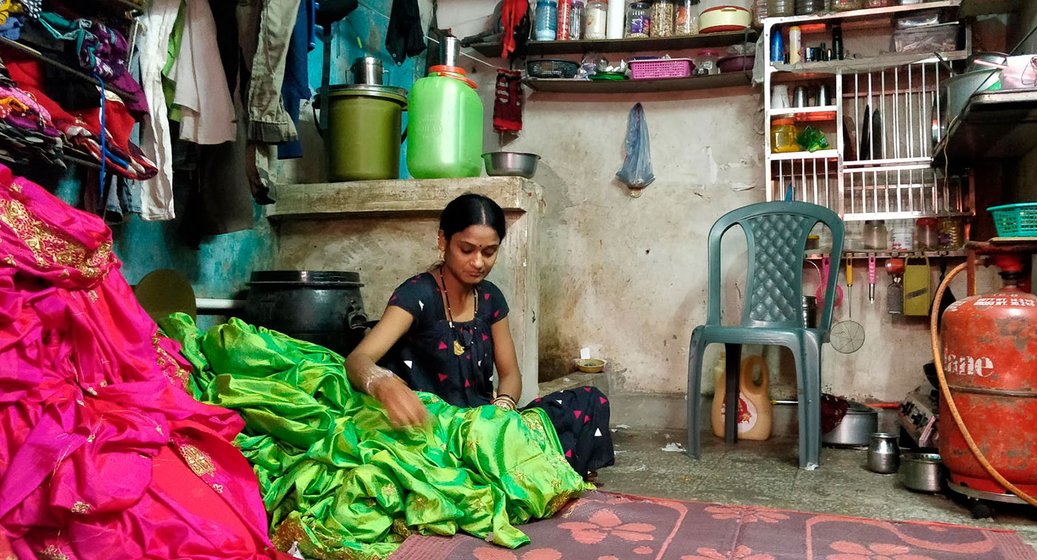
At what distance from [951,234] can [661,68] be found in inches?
75.2

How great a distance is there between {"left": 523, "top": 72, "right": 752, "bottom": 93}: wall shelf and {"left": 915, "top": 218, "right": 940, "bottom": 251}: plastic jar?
1.31 m

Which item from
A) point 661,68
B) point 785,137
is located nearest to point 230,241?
point 661,68

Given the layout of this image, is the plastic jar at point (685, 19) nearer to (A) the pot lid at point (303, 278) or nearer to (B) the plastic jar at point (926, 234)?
(B) the plastic jar at point (926, 234)

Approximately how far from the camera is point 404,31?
16.6ft

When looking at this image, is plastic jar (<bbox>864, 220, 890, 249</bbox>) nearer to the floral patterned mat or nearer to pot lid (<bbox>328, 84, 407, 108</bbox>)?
the floral patterned mat

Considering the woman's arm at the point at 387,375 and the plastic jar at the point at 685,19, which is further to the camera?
the plastic jar at the point at 685,19

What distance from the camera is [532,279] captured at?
3.90 meters

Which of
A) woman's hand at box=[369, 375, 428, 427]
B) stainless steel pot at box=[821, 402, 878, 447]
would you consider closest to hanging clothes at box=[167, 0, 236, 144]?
woman's hand at box=[369, 375, 428, 427]

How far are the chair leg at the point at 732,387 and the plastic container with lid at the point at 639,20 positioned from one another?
6.75 feet

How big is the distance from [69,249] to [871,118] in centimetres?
420

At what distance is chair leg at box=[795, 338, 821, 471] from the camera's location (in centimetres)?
361

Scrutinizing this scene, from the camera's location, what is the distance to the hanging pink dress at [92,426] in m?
1.72

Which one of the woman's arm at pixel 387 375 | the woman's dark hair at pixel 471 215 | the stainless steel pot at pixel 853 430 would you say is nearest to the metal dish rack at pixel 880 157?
the stainless steel pot at pixel 853 430

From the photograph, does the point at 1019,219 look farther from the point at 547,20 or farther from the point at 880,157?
the point at 547,20
